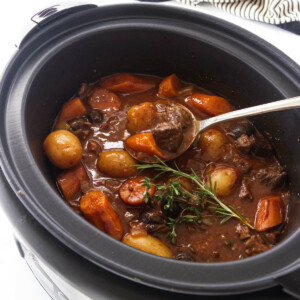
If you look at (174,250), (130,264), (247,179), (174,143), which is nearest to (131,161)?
(174,143)

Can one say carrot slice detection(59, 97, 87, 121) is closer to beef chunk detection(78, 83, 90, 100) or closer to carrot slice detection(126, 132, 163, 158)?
beef chunk detection(78, 83, 90, 100)

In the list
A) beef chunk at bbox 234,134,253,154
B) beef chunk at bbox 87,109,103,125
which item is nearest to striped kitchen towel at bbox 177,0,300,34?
Answer: beef chunk at bbox 234,134,253,154

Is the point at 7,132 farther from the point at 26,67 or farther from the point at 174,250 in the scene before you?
the point at 174,250

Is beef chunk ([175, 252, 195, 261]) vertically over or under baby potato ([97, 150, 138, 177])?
under

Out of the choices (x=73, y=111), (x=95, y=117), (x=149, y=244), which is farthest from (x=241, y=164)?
(x=73, y=111)

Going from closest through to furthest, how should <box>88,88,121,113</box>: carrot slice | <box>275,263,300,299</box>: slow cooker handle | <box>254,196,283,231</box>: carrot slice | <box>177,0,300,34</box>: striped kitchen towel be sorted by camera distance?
<box>275,263,300,299</box>: slow cooker handle
<box>254,196,283,231</box>: carrot slice
<box>88,88,121,113</box>: carrot slice
<box>177,0,300,34</box>: striped kitchen towel

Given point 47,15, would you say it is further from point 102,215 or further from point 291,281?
point 291,281
